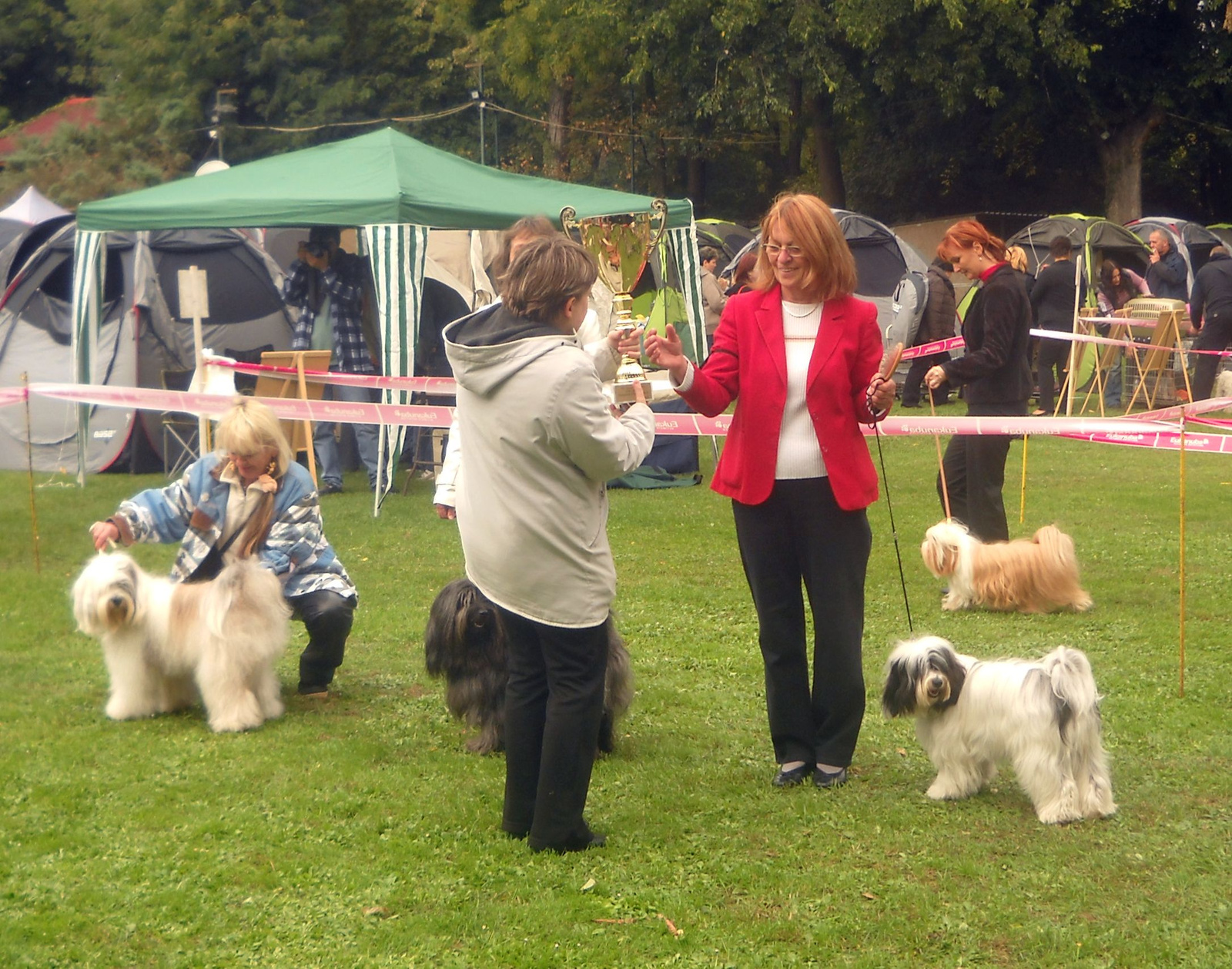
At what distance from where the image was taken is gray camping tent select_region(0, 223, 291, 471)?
11000 mm

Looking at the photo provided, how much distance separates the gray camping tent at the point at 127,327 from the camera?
11.0 m

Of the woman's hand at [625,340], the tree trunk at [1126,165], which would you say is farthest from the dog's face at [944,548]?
the tree trunk at [1126,165]

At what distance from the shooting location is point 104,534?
14.0ft

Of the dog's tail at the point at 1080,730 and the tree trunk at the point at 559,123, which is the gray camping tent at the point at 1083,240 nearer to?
the tree trunk at the point at 559,123

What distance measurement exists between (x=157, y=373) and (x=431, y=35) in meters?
23.3

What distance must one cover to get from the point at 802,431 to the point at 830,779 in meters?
1.07

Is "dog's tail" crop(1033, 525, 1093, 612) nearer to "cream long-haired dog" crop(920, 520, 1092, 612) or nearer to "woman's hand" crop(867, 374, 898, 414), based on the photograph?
"cream long-haired dog" crop(920, 520, 1092, 612)

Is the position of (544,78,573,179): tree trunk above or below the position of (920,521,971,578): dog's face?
above

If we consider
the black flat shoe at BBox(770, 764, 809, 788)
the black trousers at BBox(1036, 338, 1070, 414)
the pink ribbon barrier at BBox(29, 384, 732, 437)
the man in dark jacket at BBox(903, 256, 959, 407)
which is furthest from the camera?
the man in dark jacket at BBox(903, 256, 959, 407)

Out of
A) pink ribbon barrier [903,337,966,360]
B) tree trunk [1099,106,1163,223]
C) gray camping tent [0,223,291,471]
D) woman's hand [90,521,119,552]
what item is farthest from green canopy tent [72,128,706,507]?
tree trunk [1099,106,1163,223]

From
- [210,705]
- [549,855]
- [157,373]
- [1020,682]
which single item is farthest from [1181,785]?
[157,373]

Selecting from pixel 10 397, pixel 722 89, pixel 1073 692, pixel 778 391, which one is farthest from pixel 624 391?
pixel 722 89

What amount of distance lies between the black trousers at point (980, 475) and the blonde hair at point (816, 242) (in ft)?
8.64

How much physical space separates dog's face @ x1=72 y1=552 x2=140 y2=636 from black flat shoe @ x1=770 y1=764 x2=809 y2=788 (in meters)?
2.22
